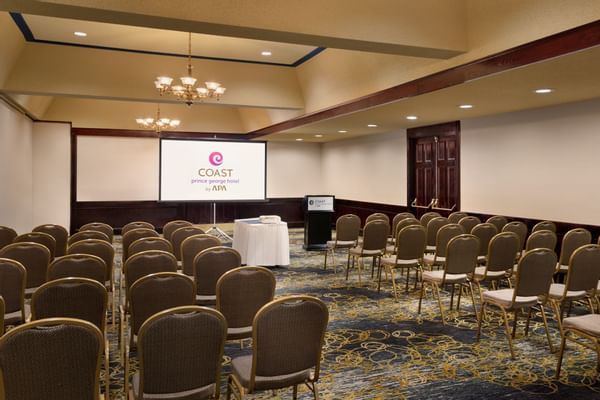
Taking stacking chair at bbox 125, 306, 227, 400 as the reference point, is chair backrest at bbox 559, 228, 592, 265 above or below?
above

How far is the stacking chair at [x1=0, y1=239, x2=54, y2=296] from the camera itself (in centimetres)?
481

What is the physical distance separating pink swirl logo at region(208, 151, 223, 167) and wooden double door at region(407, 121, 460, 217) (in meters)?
5.13

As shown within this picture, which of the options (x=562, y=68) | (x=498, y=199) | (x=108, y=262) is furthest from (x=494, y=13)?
(x=108, y=262)

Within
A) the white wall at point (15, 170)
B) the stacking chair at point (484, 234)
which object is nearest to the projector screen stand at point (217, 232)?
the white wall at point (15, 170)

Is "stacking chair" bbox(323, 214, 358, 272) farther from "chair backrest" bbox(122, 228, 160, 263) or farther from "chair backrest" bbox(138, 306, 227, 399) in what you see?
"chair backrest" bbox(138, 306, 227, 399)

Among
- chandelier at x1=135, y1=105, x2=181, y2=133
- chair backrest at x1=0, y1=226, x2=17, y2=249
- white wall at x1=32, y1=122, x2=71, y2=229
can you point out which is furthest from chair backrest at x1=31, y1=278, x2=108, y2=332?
chandelier at x1=135, y1=105, x2=181, y2=133

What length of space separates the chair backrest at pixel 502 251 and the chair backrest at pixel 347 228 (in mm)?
3341

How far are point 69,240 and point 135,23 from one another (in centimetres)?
343

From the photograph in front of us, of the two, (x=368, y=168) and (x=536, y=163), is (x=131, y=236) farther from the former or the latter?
(x=368, y=168)

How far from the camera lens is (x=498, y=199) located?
9289 mm

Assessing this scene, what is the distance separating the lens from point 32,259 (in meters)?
4.92

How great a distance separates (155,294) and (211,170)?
9683mm

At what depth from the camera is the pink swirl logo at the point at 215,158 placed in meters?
12.9

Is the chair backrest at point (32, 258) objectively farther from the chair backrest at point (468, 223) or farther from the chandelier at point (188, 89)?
the chair backrest at point (468, 223)
